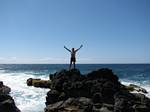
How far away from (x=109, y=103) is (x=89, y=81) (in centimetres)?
278

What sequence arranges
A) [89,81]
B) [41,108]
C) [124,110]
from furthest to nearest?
[89,81]
[41,108]
[124,110]

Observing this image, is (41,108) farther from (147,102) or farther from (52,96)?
(147,102)

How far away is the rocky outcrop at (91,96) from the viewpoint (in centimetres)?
1355

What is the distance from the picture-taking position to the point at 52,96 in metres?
16.6

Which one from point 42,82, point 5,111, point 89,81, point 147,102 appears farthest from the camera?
point 42,82

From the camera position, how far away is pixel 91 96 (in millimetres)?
16516

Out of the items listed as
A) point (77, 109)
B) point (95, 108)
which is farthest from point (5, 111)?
point (95, 108)

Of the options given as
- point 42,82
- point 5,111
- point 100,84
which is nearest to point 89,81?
point 100,84

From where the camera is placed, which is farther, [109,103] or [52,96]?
[52,96]

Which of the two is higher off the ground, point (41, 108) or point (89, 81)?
point (89, 81)

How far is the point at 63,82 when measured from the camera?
1803cm

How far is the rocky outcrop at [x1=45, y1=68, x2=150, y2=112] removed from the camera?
13.5m

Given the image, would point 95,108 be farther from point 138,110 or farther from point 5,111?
point 5,111

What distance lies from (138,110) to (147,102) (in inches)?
66.9
